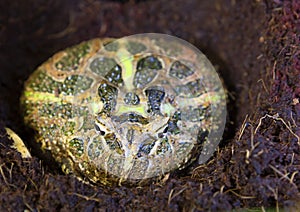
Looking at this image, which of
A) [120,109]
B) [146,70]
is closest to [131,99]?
[120,109]

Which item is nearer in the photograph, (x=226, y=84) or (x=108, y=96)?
(x=108, y=96)

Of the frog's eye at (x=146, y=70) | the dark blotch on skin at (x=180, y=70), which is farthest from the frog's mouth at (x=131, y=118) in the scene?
the dark blotch on skin at (x=180, y=70)

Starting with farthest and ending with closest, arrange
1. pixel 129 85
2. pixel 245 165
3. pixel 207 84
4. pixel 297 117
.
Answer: pixel 207 84 < pixel 129 85 < pixel 297 117 < pixel 245 165

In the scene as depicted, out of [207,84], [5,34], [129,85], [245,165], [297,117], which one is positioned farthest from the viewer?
[5,34]

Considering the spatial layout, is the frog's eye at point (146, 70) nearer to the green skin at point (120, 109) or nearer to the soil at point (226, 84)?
the green skin at point (120, 109)

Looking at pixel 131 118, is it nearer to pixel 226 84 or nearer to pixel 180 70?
pixel 180 70

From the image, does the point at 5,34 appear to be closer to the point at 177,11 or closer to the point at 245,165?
the point at 177,11

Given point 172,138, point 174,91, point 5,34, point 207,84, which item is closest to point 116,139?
point 172,138

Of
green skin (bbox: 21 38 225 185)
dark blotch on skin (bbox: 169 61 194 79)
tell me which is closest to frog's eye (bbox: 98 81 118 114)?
green skin (bbox: 21 38 225 185)
